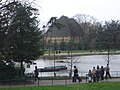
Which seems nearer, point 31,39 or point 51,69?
A: point 31,39

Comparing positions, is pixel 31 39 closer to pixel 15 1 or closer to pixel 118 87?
pixel 15 1

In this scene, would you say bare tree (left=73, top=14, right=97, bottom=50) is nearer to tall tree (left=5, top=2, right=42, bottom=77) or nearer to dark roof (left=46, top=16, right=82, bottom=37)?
dark roof (left=46, top=16, right=82, bottom=37)

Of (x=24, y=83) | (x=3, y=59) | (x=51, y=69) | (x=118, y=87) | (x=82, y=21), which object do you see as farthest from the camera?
(x=82, y=21)

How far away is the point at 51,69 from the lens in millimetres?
59750

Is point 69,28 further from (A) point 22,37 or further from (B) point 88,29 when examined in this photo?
(A) point 22,37

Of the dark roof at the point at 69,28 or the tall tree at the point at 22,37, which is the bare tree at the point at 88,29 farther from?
the tall tree at the point at 22,37

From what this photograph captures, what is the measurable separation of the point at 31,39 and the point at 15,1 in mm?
4438

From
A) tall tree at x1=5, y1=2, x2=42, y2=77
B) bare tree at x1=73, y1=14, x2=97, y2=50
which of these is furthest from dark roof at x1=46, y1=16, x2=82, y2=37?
tall tree at x1=5, y1=2, x2=42, y2=77

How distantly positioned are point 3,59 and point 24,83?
19.1ft

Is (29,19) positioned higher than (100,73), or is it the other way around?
(29,19)

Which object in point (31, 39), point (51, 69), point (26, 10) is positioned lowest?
point (51, 69)

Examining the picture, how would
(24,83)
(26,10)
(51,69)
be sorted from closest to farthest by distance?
(24,83)
(26,10)
(51,69)

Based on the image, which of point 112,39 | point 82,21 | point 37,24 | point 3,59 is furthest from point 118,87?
point 82,21

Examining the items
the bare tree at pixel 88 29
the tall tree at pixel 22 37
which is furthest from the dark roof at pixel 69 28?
the tall tree at pixel 22 37
